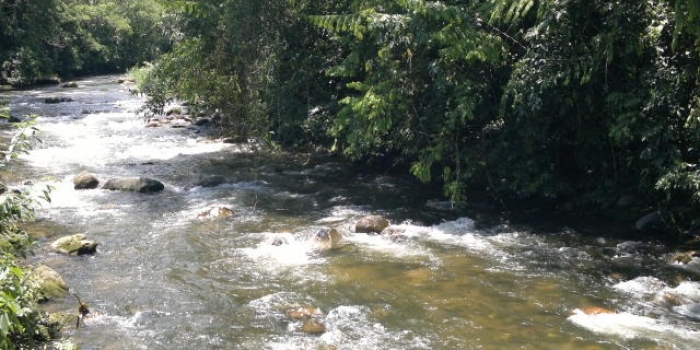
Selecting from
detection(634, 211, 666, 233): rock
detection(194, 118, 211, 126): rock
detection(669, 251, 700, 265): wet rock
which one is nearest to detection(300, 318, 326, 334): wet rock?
detection(669, 251, 700, 265): wet rock

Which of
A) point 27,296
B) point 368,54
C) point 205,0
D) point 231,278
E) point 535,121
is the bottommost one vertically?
point 231,278

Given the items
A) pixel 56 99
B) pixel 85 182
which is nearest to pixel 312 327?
pixel 85 182

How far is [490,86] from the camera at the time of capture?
1109cm

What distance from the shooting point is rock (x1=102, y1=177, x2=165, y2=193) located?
1362 cm

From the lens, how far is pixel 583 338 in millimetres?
6777

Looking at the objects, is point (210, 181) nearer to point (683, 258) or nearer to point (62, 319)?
point (62, 319)

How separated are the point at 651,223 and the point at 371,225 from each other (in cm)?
460

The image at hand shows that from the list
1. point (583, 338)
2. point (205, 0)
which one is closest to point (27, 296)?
point (583, 338)

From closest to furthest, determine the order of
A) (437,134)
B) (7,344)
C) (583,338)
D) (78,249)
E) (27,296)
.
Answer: (7,344) → (27,296) → (583,338) → (78,249) → (437,134)

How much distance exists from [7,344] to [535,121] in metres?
8.58

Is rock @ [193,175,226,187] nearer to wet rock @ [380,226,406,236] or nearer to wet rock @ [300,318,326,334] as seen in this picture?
wet rock @ [380,226,406,236]

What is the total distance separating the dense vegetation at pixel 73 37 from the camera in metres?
31.5

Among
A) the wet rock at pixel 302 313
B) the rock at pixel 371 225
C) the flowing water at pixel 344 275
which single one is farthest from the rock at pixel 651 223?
the wet rock at pixel 302 313

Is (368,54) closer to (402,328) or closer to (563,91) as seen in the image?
(563,91)
